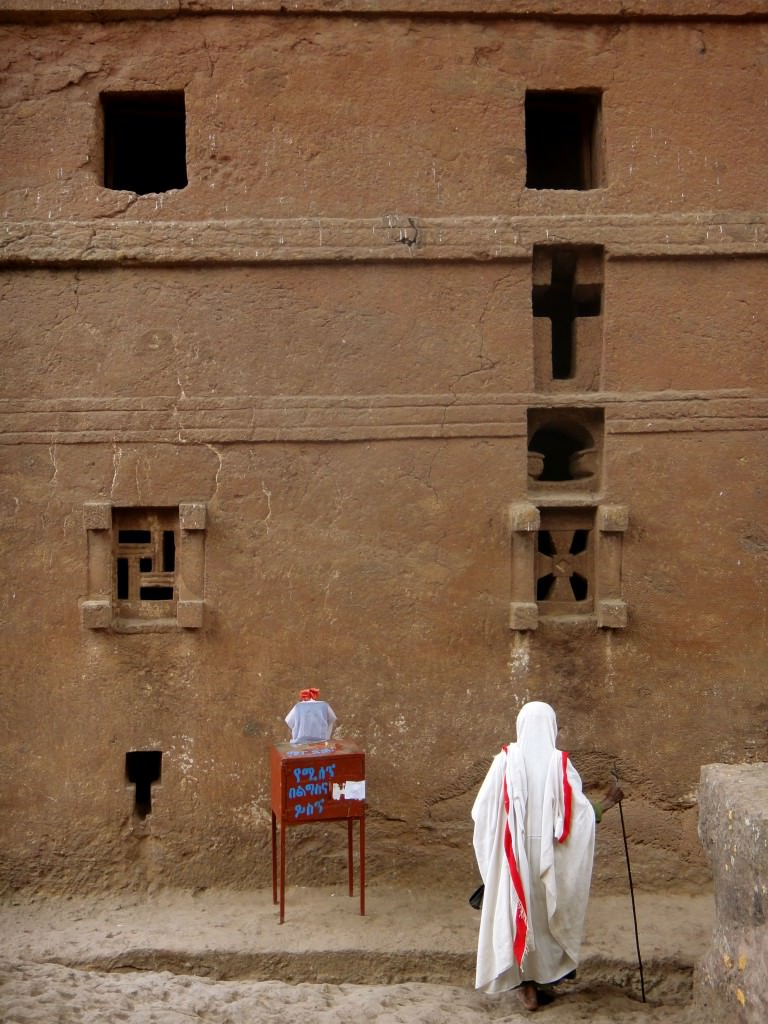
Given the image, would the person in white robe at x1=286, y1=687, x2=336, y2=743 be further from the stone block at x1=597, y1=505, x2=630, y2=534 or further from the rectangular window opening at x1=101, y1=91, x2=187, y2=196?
the rectangular window opening at x1=101, y1=91, x2=187, y2=196

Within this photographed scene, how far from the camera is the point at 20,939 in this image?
5.65 m

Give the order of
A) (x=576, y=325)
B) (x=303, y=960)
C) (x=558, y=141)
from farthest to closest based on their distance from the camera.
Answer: (x=558, y=141)
(x=576, y=325)
(x=303, y=960)

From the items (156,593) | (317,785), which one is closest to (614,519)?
(317,785)

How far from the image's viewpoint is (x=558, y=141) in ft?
24.3

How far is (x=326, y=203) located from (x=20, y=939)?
4.56 meters

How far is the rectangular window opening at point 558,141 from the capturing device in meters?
6.84

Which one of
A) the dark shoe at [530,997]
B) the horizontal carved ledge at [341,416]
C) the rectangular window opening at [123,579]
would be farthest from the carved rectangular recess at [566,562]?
the rectangular window opening at [123,579]

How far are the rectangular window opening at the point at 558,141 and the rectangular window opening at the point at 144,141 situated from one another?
2424mm

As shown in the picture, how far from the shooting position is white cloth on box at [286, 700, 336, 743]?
229 inches

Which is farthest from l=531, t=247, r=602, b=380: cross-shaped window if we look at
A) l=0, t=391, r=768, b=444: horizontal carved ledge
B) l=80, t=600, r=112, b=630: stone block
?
l=80, t=600, r=112, b=630: stone block

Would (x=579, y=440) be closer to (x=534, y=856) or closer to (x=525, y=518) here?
(x=525, y=518)

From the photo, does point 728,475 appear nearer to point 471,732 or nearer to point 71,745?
point 471,732

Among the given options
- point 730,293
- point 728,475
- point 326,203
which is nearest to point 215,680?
point 326,203

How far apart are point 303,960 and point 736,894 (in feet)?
7.75
